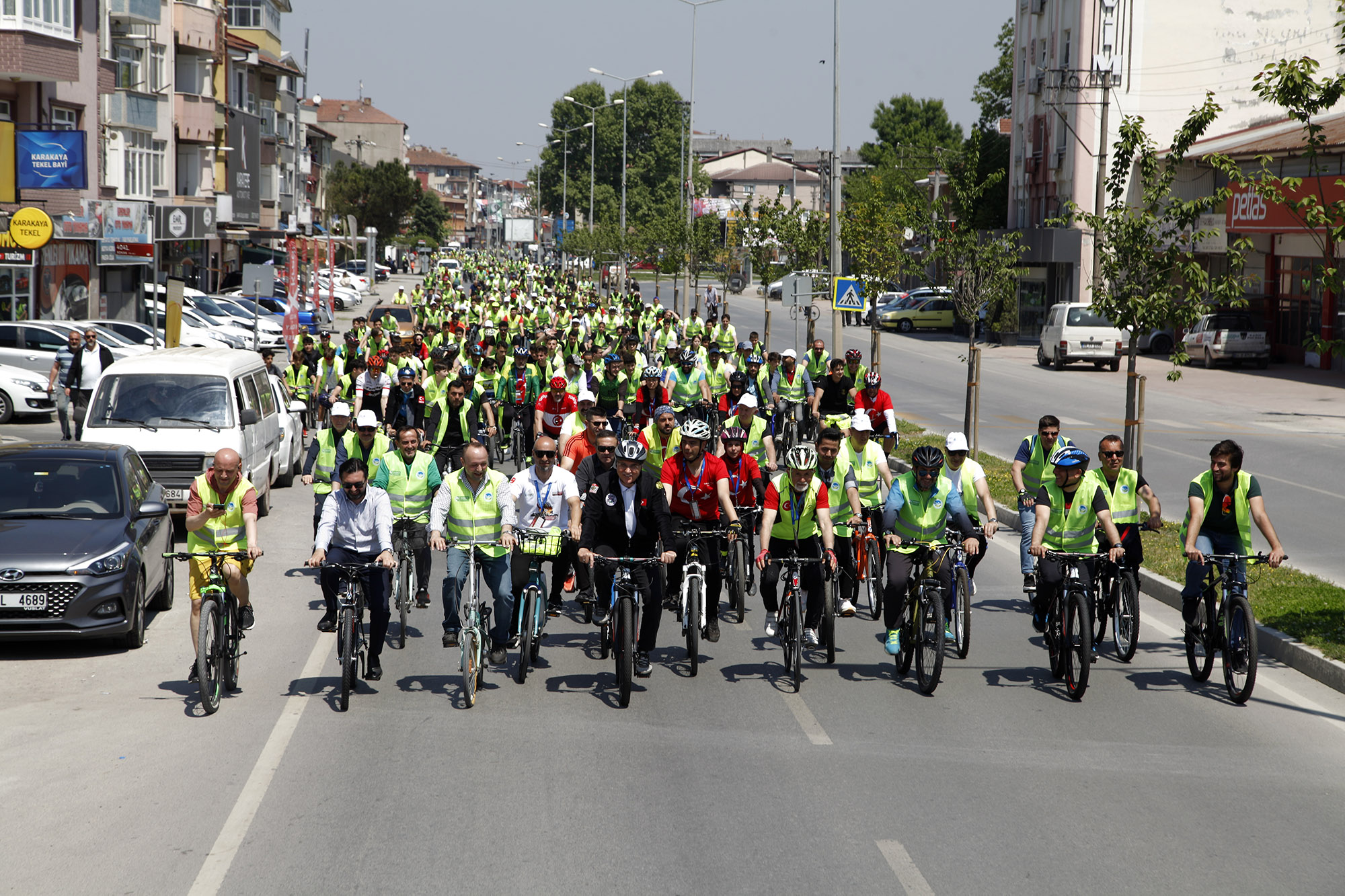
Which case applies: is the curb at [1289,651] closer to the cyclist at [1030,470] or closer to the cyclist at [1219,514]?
the cyclist at [1219,514]

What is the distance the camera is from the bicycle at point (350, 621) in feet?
29.8

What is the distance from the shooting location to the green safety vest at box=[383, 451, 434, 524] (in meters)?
11.7

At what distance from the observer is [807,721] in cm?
891

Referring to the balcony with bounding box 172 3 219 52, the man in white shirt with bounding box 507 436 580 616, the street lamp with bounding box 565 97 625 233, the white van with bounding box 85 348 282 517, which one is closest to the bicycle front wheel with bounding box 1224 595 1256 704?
the man in white shirt with bounding box 507 436 580 616

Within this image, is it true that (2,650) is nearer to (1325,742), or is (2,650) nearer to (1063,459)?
(1063,459)

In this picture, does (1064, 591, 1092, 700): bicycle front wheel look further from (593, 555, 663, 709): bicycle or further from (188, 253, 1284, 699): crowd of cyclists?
(593, 555, 663, 709): bicycle

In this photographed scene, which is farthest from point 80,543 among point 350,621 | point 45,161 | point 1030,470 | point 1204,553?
point 45,161

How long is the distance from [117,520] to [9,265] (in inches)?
1069

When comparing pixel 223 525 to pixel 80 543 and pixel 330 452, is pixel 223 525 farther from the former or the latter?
pixel 330 452

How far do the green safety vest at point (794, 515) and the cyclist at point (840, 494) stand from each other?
1.61ft

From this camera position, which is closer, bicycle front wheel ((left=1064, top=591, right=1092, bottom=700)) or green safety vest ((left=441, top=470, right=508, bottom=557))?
bicycle front wheel ((left=1064, top=591, right=1092, bottom=700))

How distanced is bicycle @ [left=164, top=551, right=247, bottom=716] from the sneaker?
4340mm

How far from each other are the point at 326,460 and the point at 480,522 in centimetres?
312

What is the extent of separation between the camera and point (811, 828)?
680 cm
